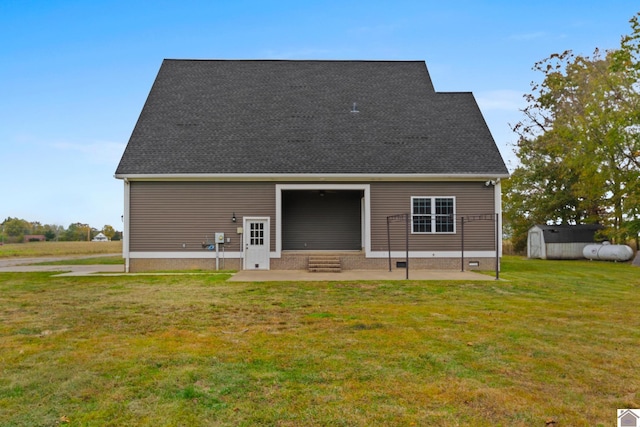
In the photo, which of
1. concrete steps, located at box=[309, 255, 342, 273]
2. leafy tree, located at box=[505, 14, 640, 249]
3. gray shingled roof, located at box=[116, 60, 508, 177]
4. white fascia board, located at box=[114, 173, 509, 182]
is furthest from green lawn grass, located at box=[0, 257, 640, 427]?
leafy tree, located at box=[505, 14, 640, 249]

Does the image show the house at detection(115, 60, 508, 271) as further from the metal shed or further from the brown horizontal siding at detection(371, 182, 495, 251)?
the metal shed

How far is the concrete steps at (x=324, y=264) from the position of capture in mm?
16391

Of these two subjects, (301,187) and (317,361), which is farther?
(301,187)

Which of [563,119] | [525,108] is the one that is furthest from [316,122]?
[525,108]

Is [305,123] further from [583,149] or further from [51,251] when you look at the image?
[51,251]

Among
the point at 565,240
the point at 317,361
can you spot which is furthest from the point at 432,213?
the point at 565,240

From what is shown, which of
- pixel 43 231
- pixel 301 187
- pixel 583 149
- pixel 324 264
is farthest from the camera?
pixel 43 231

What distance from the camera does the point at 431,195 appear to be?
677 inches

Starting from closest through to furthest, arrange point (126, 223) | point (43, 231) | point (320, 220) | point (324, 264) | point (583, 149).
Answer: point (324, 264), point (126, 223), point (320, 220), point (583, 149), point (43, 231)

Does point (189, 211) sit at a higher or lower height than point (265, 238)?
higher

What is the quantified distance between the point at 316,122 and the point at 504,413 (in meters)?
16.7

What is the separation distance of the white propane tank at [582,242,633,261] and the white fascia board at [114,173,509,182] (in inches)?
600

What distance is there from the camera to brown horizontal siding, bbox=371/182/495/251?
1706 cm

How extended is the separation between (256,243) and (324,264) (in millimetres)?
2817
